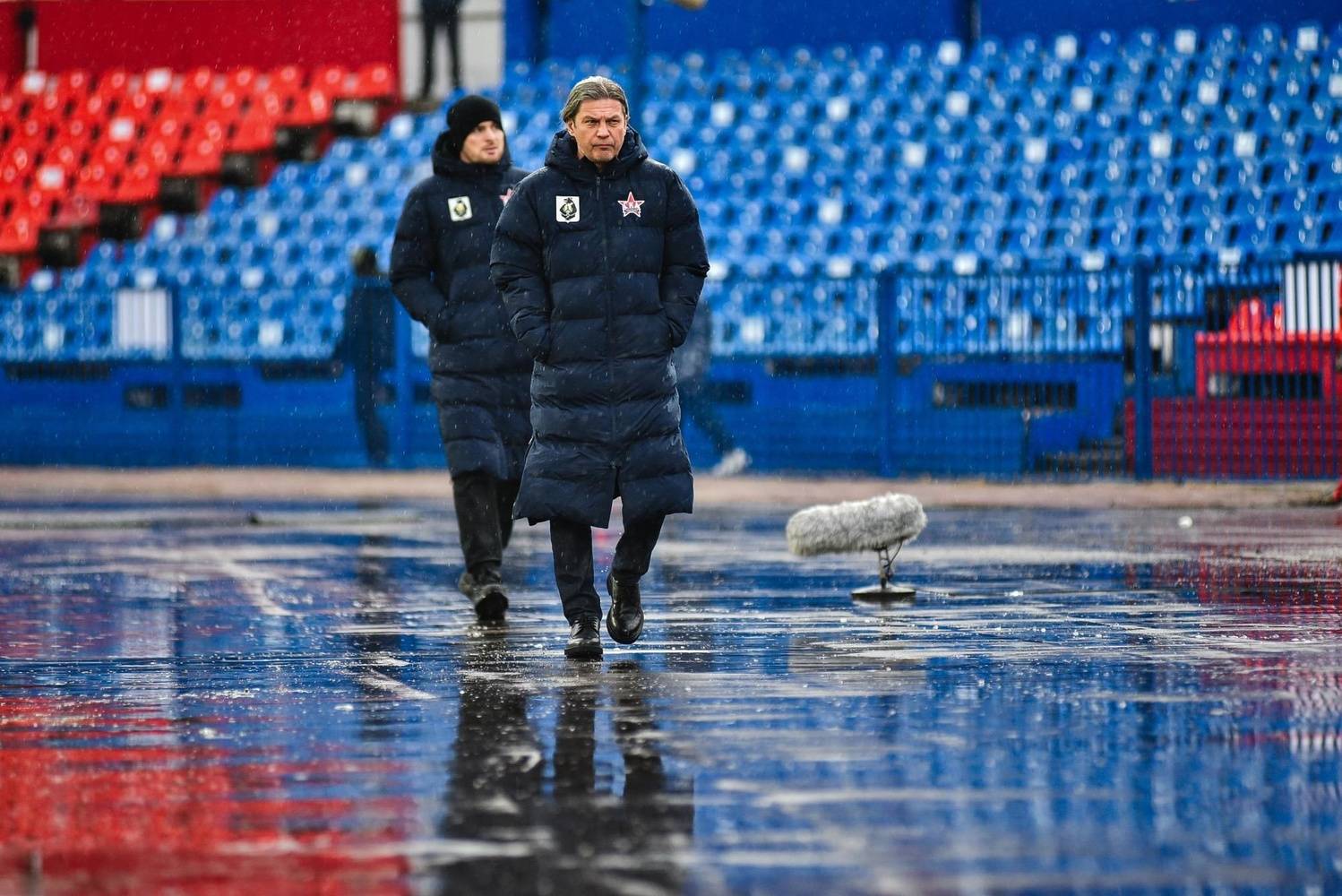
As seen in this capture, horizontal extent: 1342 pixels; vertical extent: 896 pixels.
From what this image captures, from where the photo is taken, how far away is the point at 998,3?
2745 centimetres

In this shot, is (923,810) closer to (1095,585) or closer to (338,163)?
(1095,585)

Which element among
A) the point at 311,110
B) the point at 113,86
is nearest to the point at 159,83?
the point at 113,86

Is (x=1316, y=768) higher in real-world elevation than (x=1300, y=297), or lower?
lower

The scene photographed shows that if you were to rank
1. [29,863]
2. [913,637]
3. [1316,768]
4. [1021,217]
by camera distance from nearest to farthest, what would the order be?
[29,863] → [1316,768] → [913,637] → [1021,217]

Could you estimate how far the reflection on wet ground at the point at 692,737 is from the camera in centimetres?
452

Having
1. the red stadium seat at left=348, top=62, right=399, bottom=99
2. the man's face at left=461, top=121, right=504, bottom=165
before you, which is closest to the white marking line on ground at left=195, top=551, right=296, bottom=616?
the man's face at left=461, top=121, right=504, bottom=165

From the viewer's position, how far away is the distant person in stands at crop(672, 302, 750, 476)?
22.3 m

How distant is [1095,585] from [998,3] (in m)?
17.8

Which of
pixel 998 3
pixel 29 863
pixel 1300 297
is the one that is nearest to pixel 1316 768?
pixel 29 863

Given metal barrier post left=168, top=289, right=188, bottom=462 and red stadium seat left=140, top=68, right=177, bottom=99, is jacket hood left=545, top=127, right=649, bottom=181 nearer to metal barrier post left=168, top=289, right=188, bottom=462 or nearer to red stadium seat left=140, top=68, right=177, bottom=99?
metal barrier post left=168, top=289, right=188, bottom=462

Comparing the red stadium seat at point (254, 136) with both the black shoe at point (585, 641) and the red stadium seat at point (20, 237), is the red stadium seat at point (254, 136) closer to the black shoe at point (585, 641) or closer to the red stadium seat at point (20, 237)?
the red stadium seat at point (20, 237)

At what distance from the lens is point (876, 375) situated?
21.9 metres

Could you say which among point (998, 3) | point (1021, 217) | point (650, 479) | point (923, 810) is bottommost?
point (923, 810)

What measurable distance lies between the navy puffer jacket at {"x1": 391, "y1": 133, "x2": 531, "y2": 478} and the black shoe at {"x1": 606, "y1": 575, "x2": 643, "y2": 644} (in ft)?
5.12
